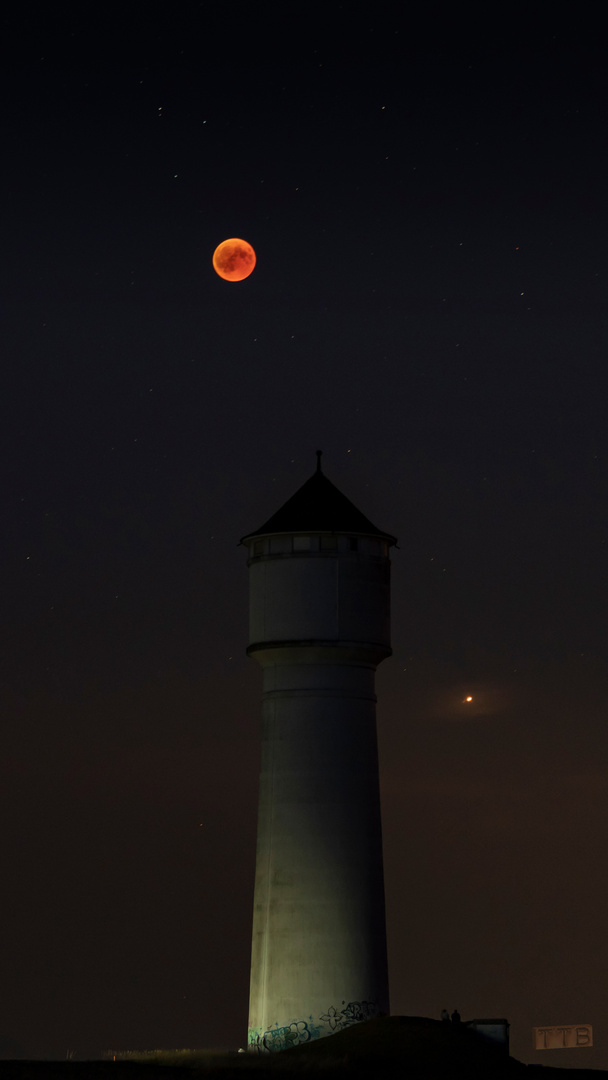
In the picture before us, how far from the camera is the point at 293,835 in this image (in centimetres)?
5703

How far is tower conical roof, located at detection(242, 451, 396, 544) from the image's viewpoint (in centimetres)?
5875

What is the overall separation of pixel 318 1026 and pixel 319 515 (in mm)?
14177

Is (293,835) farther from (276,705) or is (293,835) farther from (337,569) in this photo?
(337,569)

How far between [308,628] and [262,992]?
10.1 metres

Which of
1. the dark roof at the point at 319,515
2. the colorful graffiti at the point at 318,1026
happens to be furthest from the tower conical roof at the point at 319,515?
the colorful graffiti at the point at 318,1026

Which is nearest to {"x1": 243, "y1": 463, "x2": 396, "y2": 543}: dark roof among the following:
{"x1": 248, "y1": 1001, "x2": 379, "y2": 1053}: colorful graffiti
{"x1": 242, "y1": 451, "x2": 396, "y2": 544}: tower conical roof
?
{"x1": 242, "y1": 451, "x2": 396, "y2": 544}: tower conical roof

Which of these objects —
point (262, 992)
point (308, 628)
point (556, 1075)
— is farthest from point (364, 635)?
point (556, 1075)

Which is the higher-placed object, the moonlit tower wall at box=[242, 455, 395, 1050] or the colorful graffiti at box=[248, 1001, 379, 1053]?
the moonlit tower wall at box=[242, 455, 395, 1050]

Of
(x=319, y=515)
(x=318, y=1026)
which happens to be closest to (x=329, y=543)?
(x=319, y=515)

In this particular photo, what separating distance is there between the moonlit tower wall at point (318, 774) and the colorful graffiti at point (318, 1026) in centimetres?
4

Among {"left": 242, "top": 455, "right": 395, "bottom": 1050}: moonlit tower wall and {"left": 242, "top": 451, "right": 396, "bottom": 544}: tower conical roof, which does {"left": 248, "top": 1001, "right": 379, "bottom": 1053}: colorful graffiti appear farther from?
{"left": 242, "top": 451, "right": 396, "bottom": 544}: tower conical roof

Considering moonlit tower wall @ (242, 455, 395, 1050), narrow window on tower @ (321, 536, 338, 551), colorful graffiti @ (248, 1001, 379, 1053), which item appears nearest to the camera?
colorful graffiti @ (248, 1001, 379, 1053)

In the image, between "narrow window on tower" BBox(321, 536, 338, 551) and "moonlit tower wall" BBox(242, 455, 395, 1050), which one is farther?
"narrow window on tower" BBox(321, 536, 338, 551)

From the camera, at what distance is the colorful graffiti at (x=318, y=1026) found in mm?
55594
